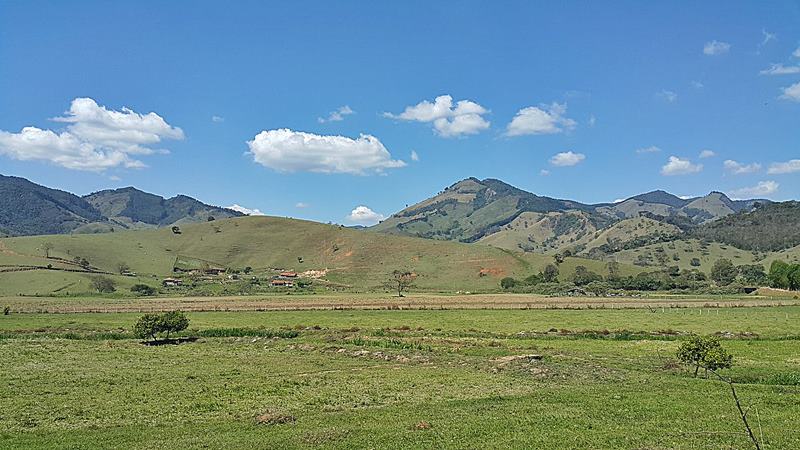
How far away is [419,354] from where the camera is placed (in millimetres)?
49812

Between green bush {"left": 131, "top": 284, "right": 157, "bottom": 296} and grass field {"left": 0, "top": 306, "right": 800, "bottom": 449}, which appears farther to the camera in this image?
green bush {"left": 131, "top": 284, "right": 157, "bottom": 296}

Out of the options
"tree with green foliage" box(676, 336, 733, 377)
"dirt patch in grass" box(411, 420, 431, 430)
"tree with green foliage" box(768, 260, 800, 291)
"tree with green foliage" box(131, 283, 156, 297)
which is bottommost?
"tree with green foliage" box(131, 283, 156, 297)

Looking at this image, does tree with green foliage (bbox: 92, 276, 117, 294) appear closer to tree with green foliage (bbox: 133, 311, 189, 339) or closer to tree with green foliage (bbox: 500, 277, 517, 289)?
tree with green foliage (bbox: 133, 311, 189, 339)

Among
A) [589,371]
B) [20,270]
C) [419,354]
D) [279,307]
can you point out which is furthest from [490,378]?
[20,270]

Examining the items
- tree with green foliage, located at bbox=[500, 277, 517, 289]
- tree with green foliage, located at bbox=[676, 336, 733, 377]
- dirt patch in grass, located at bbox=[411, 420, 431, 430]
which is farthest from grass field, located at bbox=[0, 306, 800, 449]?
tree with green foliage, located at bbox=[500, 277, 517, 289]

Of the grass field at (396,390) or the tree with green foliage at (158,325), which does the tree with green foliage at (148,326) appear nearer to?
the tree with green foliage at (158,325)

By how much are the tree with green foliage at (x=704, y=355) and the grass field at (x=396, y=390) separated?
51.9 inches

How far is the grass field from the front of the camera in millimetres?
23984

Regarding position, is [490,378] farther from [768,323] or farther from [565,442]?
[768,323]

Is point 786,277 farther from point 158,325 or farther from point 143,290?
point 143,290

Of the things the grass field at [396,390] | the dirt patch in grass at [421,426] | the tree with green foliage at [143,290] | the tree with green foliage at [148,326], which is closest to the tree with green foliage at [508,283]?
the tree with green foliage at [143,290]

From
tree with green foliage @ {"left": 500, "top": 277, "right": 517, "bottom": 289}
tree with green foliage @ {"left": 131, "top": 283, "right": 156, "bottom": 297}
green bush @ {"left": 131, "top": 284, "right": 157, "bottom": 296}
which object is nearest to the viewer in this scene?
tree with green foliage @ {"left": 131, "top": 283, "right": 156, "bottom": 297}

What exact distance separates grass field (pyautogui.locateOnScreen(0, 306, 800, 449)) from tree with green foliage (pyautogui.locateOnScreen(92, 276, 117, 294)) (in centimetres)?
10694

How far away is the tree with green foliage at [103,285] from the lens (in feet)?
548
